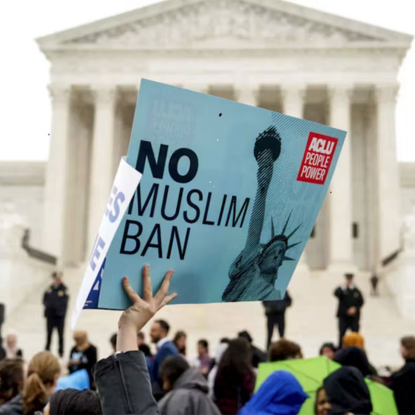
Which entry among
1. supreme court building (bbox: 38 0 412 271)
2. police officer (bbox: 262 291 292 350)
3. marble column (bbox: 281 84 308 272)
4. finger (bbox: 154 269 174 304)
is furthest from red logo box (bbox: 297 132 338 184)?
marble column (bbox: 281 84 308 272)

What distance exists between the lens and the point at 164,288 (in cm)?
281

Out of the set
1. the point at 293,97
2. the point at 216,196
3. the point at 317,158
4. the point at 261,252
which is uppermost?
the point at 293,97

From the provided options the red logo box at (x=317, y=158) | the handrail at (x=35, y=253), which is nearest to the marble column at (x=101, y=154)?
the handrail at (x=35, y=253)

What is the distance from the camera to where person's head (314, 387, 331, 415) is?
18.7 ft

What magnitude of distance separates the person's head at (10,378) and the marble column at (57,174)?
36.6 metres

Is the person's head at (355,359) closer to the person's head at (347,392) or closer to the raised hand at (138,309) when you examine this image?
the person's head at (347,392)

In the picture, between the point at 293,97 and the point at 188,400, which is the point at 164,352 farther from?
the point at 293,97

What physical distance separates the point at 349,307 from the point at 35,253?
20.7 m

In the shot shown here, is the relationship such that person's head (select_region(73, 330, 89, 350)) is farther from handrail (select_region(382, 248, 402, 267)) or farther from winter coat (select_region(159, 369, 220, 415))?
handrail (select_region(382, 248, 402, 267))

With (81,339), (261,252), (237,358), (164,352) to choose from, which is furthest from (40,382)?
(81,339)

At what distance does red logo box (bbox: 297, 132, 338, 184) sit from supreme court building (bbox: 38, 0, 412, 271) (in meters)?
39.0

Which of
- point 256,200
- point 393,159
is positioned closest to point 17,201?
point 393,159

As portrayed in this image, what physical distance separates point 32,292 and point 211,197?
3276cm

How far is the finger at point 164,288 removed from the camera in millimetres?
2779
